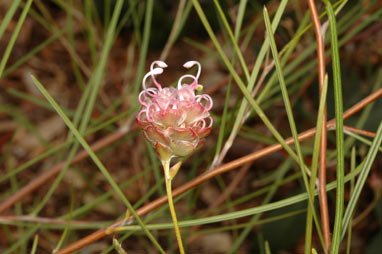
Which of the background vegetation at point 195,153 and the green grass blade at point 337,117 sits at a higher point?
the green grass blade at point 337,117

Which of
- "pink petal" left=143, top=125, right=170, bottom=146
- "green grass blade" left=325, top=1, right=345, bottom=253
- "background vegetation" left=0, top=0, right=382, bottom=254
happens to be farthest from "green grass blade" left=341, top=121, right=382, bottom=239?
"background vegetation" left=0, top=0, right=382, bottom=254

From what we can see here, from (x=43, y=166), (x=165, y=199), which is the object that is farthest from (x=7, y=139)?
(x=165, y=199)

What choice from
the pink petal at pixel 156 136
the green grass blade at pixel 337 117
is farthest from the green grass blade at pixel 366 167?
the pink petal at pixel 156 136

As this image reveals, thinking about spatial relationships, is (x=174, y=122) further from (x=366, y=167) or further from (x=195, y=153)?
(x=195, y=153)

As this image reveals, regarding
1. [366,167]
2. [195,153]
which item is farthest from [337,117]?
[195,153]

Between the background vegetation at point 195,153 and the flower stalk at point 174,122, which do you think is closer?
the flower stalk at point 174,122

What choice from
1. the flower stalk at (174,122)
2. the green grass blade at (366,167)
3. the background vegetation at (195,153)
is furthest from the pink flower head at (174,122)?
the background vegetation at (195,153)

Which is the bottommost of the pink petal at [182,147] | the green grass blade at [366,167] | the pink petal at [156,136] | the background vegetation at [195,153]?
the background vegetation at [195,153]

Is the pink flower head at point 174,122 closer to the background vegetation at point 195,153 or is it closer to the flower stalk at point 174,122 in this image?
the flower stalk at point 174,122

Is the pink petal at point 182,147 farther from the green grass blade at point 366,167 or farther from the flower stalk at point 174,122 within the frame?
the green grass blade at point 366,167

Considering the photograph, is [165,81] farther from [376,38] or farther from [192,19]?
[376,38]

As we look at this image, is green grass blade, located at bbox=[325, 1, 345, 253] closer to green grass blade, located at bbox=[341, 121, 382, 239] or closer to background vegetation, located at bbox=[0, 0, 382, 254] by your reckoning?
green grass blade, located at bbox=[341, 121, 382, 239]
